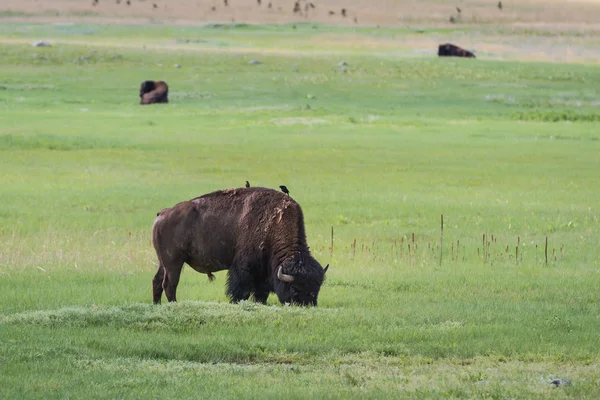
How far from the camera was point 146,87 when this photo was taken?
190 feet

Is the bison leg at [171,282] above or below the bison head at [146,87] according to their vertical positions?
above

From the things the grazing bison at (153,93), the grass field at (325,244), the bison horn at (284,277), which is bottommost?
the grazing bison at (153,93)

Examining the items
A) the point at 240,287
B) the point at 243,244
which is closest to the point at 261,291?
the point at 240,287

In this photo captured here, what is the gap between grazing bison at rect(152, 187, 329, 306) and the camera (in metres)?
13.3

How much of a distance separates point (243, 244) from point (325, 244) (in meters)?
5.99

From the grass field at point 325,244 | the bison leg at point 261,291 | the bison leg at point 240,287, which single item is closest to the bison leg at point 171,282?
the grass field at point 325,244

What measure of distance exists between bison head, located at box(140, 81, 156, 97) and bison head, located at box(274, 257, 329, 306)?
149 ft

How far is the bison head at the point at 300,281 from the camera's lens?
1309 centimetres

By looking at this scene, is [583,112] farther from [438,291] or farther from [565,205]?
[438,291]

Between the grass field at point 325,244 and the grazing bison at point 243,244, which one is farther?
the grazing bison at point 243,244

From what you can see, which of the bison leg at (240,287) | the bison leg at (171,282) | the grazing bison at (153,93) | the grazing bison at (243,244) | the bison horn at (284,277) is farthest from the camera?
the grazing bison at (153,93)

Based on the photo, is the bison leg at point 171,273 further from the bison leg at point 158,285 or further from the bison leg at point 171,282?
the bison leg at point 158,285

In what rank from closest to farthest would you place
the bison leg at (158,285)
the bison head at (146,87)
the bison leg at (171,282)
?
the bison leg at (171,282), the bison leg at (158,285), the bison head at (146,87)

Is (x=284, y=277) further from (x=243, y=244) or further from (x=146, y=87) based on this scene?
(x=146, y=87)
